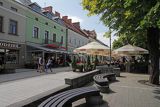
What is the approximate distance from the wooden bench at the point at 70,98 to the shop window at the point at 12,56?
18.3 m

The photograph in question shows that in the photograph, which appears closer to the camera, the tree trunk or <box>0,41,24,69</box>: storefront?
the tree trunk

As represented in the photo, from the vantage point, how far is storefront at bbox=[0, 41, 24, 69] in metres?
22.4

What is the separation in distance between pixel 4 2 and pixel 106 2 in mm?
16297

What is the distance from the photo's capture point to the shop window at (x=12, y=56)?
23.2 metres

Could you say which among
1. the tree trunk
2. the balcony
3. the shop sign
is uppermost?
the balcony

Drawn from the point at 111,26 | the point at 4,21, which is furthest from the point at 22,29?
the point at 111,26

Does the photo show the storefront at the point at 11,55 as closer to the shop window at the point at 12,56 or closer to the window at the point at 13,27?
the shop window at the point at 12,56

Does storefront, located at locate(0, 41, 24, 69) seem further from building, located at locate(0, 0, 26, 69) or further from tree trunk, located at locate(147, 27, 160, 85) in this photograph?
tree trunk, located at locate(147, 27, 160, 85)

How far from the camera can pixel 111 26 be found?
12.2 metres

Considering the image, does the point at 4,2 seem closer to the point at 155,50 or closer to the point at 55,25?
the point at 55,25

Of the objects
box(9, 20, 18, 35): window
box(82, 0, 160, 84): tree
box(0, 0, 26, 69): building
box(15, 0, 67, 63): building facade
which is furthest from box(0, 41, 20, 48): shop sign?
box(82, 0, 160, 84): tree

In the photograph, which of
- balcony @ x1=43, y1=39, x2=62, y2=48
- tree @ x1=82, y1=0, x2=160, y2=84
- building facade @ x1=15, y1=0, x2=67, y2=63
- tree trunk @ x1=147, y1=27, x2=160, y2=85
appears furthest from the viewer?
balcony @ x1=43, y1=39, x2=62, y2=48

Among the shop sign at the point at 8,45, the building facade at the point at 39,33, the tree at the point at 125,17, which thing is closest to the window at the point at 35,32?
the building facade at the point at 39,33

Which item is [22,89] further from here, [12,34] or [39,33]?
[39,33]
